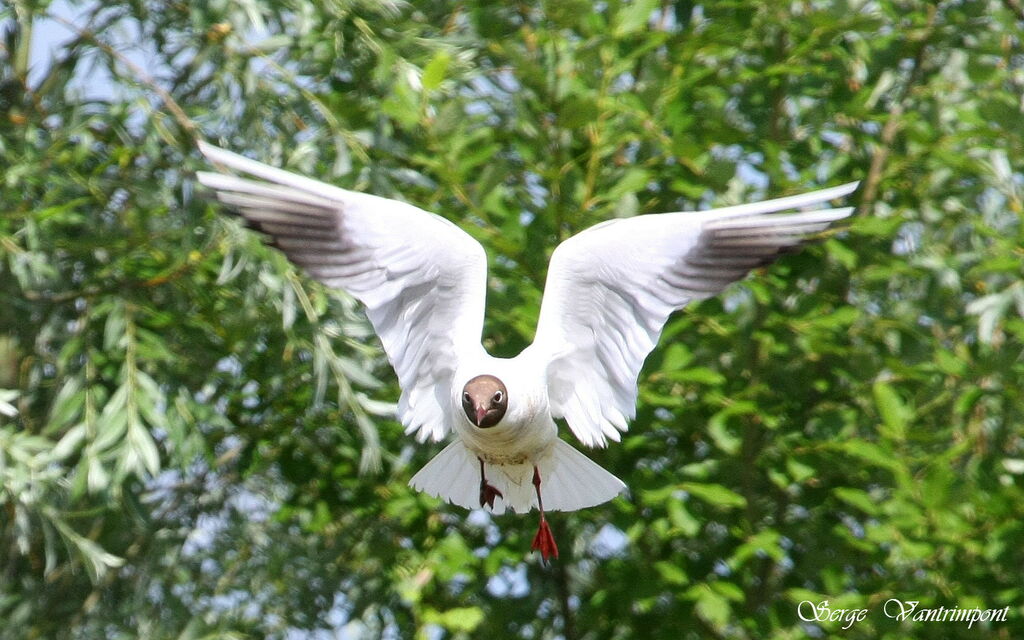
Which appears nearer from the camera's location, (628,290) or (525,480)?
(628,290)

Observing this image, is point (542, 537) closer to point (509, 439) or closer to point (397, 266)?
point (509, 439)

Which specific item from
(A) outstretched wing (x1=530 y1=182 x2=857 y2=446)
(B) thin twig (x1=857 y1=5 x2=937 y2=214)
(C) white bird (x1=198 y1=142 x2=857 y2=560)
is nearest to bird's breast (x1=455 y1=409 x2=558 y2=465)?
(C) white bird (x1=198 y1=142 x2=857 y2=560)

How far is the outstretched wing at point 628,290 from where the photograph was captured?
4.08 metres

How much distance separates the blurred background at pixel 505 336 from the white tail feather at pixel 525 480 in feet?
0.96

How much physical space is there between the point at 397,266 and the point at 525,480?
625mm

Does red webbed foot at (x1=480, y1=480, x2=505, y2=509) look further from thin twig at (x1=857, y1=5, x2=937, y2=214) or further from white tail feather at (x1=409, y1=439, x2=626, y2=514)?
thin twig at (x1=857, y1=5, x2=937, y2=214)

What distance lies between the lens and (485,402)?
3754 mm

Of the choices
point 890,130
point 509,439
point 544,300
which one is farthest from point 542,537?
point 890,130

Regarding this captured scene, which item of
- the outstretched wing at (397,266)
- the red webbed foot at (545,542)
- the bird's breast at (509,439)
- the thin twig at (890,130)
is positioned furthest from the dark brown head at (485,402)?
the thin twig at (890,130)

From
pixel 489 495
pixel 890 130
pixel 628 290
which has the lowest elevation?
pixel 489 495

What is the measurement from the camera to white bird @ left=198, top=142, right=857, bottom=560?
407 centimetres

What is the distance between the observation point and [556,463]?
4.25 m

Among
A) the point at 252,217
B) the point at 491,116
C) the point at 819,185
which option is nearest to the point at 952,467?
the point at 819,185

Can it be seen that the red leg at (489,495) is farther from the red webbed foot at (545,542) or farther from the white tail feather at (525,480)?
the red webbed foot at (545,542)
